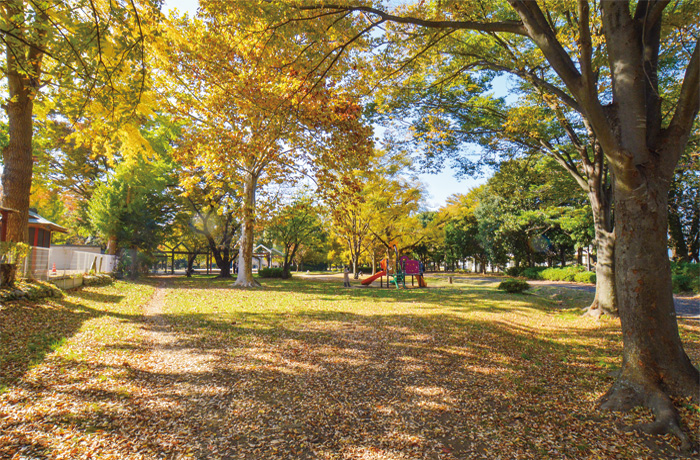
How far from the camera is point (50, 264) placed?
1094 centimetres

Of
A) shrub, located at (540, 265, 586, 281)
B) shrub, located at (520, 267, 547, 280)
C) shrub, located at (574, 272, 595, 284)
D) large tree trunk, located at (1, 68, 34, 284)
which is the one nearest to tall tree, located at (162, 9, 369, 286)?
large tree trunk, located at (1, 68, 34, 284)

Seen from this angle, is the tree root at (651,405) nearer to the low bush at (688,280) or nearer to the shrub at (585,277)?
the low bush at (688,280)

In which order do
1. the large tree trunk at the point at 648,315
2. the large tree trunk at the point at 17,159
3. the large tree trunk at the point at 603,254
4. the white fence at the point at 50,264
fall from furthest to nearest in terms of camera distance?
1. the white fence at the point at 50,264
2. the large tree trunk at the point at 603,254
3. the large tree trunk at the point at 17,159
4. the large tree trunk at the point at 648,315

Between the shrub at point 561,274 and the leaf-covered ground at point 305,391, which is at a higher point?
the shrub at point 561,274

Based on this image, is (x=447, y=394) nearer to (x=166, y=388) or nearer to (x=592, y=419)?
(x=592, y=419)

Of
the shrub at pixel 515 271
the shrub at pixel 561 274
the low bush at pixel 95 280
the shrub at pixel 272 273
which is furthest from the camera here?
the shrub at pixel 515 271

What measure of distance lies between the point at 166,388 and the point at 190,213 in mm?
25514

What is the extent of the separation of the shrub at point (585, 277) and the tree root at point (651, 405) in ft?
66.0

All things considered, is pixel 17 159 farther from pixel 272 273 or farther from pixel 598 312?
pixel 272 273

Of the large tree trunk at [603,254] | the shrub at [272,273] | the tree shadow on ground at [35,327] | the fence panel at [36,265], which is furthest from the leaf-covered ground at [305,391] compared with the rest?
the shrub at [272,273]

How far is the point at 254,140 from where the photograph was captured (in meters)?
9.59

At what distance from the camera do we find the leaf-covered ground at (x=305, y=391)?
2.91m

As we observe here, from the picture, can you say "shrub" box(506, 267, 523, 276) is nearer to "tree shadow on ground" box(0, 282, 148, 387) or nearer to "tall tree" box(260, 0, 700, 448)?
"tall tree" box(260, 0, 700, 448)

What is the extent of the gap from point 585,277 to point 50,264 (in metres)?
25.5
